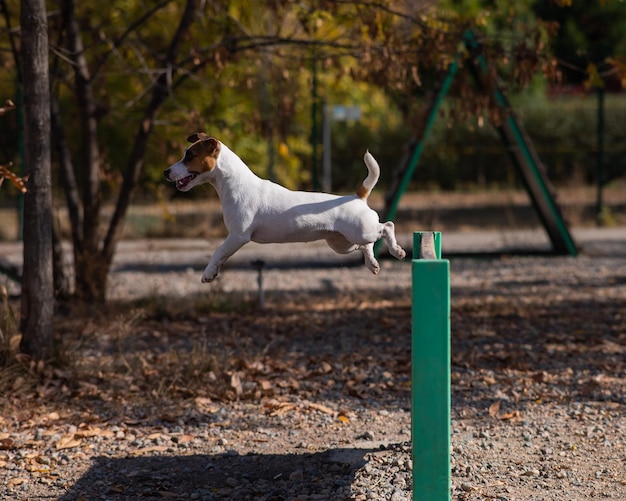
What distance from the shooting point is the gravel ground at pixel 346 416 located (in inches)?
185

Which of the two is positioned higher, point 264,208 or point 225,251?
point 264,208

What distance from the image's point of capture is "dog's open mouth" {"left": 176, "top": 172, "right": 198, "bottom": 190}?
3387 millimetres

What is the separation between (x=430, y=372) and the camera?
359 cm

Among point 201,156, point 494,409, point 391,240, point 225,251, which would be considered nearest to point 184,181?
point 201,156

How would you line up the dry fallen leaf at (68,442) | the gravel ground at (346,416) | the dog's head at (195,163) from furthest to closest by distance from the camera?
the dry fallen leaf at (68,442) < the gravel ground at (346,416) < the dog's head at (195,163)

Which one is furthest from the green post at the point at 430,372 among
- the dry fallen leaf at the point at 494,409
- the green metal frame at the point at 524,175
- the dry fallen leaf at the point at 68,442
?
the green metal frame at the point at 524,175

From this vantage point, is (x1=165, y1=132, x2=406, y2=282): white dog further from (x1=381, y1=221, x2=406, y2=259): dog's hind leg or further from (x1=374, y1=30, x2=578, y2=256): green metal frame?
(x1=374, y1=30, x2=578, y2=256): green metal frame

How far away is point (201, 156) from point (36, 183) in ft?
10.1

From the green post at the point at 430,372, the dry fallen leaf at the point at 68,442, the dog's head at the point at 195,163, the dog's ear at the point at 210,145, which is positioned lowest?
the dry fallen leaf at the point at 68,442

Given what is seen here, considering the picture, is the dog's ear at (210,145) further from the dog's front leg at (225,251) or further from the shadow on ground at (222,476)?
the shadow on ground at (222,476)

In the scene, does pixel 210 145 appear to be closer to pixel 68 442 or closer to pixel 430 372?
pixel 430 372

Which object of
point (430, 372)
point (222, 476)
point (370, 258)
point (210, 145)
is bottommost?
point (222, 476)

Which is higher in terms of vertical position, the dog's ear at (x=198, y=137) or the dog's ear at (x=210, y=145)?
the dog's ear at (x=198, y=137)

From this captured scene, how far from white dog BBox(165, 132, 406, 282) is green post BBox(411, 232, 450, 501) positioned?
16 centimetres
